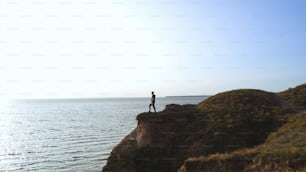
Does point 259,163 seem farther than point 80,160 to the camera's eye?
No

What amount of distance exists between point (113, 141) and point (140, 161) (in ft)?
97.0

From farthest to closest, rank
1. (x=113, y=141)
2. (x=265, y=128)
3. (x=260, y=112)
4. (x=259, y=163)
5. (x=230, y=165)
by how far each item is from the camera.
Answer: (x=113, y=141) < (x=260, y=112) < (x=265, y=128) < (x=230, y=165) < (x=259, y=163)

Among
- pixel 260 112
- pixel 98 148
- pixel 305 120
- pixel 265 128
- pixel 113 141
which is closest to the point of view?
pixel 305 120

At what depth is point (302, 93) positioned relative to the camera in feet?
143

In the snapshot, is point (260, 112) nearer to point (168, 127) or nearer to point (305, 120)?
point (305, 120)

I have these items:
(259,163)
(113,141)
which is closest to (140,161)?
(259,163)

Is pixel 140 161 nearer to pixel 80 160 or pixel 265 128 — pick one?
pixel 265 128

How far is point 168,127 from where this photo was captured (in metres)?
33.7

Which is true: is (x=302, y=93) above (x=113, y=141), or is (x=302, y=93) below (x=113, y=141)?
above

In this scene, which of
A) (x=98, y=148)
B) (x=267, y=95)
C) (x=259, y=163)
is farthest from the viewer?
(x=98, y=148)

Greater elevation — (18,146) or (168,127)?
(168,127)

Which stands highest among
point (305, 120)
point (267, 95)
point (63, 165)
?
point (267, 95)

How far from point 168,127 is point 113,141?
28986 millimetres

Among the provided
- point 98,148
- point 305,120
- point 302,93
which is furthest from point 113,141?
point 305,120
